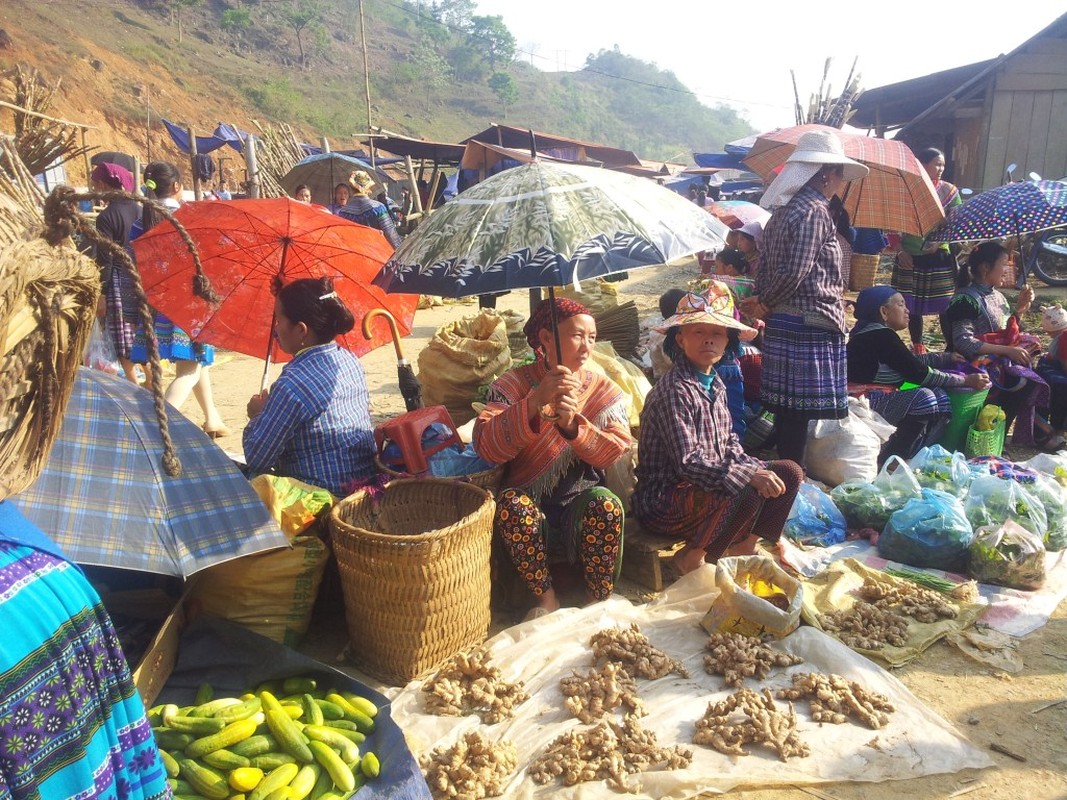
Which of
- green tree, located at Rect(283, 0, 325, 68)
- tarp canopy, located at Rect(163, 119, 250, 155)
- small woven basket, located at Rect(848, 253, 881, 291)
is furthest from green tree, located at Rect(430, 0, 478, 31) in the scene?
small woven basket, located at Rect(848, 253, 881, 291)

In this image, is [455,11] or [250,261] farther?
[455,11]

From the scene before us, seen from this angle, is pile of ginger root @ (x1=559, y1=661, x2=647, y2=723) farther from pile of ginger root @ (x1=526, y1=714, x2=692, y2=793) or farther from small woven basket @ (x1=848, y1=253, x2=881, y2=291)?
small woven basket @ (x1=848, y1=253, x2=881, y2=291)

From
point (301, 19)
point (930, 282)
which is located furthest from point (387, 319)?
point (301, 19)

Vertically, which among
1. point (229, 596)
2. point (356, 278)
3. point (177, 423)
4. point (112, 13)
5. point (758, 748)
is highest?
point (112, 13)

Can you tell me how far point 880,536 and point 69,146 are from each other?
5.48 metres

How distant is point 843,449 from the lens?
4469 millimetres

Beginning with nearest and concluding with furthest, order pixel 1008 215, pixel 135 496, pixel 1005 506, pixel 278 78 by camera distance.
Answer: pixel 135 496
pixel 1005 506
pixel 1008 215
pixel 278 78

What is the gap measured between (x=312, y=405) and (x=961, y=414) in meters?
3.99

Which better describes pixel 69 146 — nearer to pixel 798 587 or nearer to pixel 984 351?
pixel 798 587

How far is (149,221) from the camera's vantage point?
4859 millimetres

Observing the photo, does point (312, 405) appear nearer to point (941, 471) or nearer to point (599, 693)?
point (599, 693)

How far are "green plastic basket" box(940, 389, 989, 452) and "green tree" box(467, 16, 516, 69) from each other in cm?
7133

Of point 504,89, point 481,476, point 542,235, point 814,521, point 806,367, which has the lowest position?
point 814,521

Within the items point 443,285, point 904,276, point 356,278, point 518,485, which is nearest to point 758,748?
point 518,485
